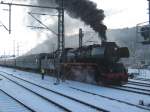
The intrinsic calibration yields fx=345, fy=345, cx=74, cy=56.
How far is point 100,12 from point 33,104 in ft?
48.7

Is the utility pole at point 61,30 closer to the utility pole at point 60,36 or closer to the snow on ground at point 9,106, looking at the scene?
the utility pole at point 60,36

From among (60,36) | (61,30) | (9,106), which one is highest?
(61,30)

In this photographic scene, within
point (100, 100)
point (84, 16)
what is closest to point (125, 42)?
point (84, 16)

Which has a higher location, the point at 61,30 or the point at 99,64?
the point at 61,30

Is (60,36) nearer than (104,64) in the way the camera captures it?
No

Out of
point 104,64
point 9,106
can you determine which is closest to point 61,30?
point 104,64

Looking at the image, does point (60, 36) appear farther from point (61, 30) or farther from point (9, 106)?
point (9, 106)

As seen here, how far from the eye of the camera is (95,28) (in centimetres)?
2767

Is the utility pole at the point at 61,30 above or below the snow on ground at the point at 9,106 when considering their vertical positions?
above

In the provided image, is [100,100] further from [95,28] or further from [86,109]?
[95,28]

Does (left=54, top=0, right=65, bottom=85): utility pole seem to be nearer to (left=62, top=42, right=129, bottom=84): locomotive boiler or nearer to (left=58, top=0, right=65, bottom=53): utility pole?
(left=58, top=0, right=65, bottom=53): utility pole

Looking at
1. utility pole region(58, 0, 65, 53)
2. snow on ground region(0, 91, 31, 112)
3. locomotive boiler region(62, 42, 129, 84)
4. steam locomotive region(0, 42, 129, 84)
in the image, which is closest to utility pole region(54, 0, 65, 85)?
utility pole region(58, 0, 65, 53)

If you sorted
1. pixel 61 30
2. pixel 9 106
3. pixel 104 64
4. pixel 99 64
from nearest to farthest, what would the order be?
pixel 9 106 → pixel 104 64 → pixel 99 64 → pixel 61 30

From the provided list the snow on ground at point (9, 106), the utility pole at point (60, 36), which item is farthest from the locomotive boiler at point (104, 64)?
the snow on ground at point (9, 106)
